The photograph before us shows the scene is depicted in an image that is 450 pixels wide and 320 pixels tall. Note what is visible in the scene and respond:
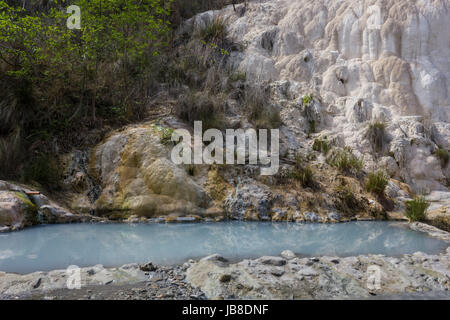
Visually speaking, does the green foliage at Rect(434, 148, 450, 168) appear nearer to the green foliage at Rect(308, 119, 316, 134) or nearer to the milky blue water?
the green foliage at Rect(308, 119, 316, 134)

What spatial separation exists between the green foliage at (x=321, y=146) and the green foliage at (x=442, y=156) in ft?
8.64

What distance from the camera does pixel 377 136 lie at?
7.66 metres

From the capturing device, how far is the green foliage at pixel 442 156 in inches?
297

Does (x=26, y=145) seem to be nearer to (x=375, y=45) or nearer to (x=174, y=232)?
(x=174, y=232)

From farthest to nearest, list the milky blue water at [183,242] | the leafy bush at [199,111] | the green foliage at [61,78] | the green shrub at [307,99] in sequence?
the green shrub at [307,99]
the leafy bush at [199,111]
the green foliage at [61,78]
the milky blue water at [183,242]

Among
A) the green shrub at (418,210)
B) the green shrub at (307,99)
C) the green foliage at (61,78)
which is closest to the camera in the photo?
the green shrub at (418,210)

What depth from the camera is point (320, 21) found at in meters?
9.91

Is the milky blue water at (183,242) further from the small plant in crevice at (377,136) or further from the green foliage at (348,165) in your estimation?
the small plant in crevice at (377,136)

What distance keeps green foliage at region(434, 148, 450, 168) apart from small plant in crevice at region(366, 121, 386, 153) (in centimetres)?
126

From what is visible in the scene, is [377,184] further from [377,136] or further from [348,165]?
[377,136]

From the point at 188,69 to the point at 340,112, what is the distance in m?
4.28

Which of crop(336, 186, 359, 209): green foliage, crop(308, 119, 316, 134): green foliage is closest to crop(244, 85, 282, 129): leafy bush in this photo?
crop(308, 119, 316, 134): green foliage

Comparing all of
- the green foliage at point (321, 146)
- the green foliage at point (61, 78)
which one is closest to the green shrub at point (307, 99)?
the green foliage at point (321, 146)

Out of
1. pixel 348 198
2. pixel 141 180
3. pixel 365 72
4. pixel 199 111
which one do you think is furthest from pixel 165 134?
pixel 365 72
